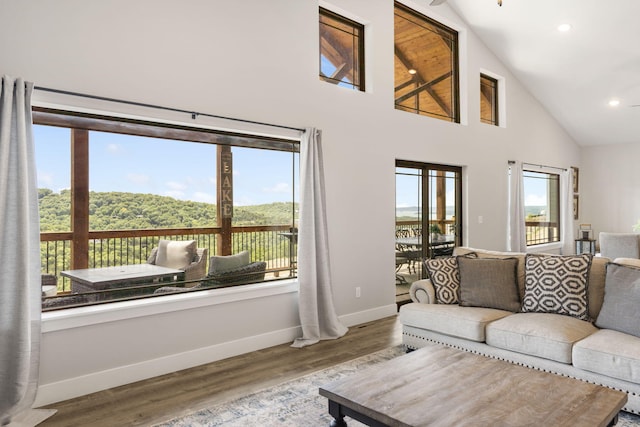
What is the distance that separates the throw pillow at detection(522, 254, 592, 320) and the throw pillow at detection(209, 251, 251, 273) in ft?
8.07

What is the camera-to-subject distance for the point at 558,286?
346 centimetres

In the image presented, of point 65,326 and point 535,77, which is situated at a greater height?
point 535,77

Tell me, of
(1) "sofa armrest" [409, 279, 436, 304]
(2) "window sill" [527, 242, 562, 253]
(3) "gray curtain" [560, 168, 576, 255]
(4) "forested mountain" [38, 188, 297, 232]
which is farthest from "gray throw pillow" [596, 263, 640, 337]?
(3) "gray curtain" [560, 168, 576, 255]

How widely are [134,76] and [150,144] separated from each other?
541 millimetres

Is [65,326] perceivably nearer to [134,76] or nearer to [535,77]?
[134,76]

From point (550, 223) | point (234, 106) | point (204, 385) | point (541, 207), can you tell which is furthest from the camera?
point (550, 223)

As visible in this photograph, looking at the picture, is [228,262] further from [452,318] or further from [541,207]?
[541,207]

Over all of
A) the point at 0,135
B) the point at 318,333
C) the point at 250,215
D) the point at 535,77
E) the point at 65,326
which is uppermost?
the point at 535,77

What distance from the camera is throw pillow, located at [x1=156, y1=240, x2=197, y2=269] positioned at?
12.1ft

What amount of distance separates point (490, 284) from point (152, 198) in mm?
2914

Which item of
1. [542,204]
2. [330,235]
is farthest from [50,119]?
[542,204]

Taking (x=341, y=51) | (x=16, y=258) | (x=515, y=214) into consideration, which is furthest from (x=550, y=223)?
(x=16, y=258)

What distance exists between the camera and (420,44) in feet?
19.7

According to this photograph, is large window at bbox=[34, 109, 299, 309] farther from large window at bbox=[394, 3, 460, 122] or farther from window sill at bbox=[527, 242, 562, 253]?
window sill at bbox=[527, 242, 562, 253]
